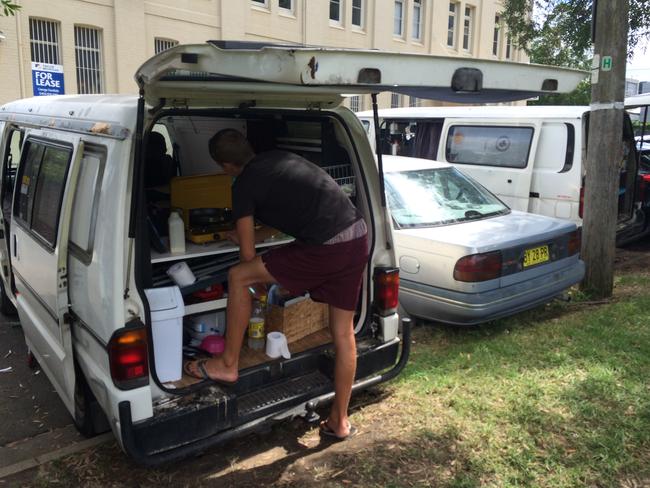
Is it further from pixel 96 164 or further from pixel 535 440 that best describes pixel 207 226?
pixel 535 440

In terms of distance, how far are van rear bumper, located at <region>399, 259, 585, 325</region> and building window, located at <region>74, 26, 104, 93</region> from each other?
13.7 meters

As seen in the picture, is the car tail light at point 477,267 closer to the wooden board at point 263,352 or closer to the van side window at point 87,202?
the wooden board at point 263,352

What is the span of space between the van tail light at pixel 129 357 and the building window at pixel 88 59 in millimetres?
14821

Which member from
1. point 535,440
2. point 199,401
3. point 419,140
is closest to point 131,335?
point 199,401

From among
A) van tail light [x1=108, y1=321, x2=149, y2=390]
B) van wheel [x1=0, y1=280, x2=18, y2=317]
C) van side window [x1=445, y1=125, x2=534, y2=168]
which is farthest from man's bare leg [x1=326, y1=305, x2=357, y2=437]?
van side window [x1=445, y1=125, x2=534, y2=168]

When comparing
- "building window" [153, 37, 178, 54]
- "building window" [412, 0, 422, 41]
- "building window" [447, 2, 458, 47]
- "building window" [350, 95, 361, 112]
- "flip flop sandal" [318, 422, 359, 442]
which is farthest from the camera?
"building window" [447, 2, 458, 47]

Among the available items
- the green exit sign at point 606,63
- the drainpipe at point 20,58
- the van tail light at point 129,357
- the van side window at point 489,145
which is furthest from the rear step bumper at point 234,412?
the drainpipe at point 20,58

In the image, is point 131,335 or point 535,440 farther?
point 535,440

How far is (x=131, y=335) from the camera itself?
8.90 feet

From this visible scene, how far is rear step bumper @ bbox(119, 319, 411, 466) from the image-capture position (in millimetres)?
2742

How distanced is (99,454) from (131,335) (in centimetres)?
104

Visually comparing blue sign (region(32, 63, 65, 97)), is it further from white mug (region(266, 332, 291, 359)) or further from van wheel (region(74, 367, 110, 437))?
white mug (region(266, 332, 291, 359))

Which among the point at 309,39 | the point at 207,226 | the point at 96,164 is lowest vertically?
the point at 207,226

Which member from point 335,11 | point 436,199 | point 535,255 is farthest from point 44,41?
point 535,255
